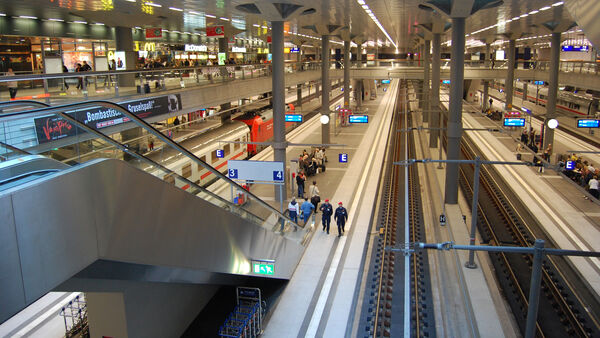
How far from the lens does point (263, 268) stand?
10.7 m

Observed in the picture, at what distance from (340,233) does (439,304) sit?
4.77 metres

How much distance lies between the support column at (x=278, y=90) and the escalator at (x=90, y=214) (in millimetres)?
11296

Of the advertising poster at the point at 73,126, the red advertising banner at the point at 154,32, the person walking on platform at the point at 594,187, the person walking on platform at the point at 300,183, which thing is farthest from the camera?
the red advertising banner at the point at 154,32

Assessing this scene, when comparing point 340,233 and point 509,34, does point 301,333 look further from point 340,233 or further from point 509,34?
point 509,34

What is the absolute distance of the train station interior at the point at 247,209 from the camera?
4.98 metres

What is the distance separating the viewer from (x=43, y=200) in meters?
4.35

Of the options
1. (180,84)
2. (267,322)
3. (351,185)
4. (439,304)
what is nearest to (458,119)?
(351,185)

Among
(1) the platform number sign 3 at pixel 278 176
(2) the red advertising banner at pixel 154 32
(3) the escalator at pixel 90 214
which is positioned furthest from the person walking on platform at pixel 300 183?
(3) the escalator at pixel 90 214

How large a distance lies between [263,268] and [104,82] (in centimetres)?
759

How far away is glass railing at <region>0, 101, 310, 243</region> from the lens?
4727 millimetres

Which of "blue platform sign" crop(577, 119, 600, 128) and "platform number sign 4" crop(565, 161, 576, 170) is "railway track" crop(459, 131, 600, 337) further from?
"blue platform sign" crop(577, 119, 600, 128)

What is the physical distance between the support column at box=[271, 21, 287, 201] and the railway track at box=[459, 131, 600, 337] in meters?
8.00

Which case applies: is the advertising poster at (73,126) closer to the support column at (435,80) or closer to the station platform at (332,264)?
the station platform at (332,264)

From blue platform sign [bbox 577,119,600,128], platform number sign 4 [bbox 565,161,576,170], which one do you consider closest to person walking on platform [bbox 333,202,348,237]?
platform number sign 4 [bbox 565,161,576,170]
